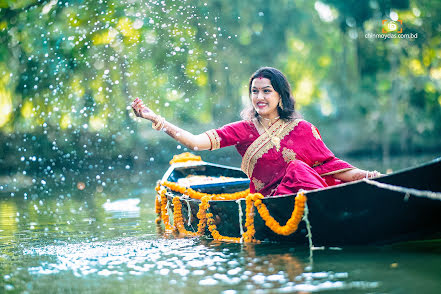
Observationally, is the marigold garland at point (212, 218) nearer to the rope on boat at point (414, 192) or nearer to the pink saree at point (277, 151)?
the pink saree at point (277, 151)

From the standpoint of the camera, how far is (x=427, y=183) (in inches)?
161

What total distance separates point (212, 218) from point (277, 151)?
3.47ft

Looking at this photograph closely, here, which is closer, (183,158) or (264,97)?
(264,97)

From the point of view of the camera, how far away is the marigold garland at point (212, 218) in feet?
15.6

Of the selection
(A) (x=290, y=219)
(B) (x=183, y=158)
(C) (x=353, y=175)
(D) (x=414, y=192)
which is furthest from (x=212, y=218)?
(B) (x=183, y=158)

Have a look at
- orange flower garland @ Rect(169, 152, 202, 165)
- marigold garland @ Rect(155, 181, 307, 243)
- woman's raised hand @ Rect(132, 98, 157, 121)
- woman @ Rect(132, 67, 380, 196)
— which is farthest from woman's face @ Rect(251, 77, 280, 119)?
orange flower garland @ Rect(169, 152, 202, 165)

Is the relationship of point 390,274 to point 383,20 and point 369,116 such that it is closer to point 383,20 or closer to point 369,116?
point 383,20

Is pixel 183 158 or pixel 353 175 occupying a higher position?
pixel 183 158

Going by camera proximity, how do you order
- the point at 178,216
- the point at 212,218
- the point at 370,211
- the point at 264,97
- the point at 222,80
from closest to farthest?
the point at 370,211
the point at 264,97
the point at 212,218
the point at 178,216
the point at 222,80

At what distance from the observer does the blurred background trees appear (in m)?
15.4

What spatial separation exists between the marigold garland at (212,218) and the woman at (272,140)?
26 centimetres

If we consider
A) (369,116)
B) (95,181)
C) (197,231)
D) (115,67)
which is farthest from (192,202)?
(369,116)

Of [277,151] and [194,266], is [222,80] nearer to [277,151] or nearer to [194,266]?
[277,151]

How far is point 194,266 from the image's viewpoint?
14.8 feet
